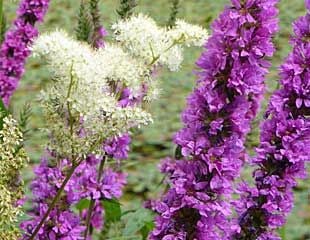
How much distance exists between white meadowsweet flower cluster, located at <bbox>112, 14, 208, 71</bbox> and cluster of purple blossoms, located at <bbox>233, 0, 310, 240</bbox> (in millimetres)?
163

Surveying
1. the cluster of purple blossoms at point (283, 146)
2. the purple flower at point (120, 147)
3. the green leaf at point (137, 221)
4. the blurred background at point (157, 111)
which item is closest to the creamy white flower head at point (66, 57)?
the cluster of purple blossoms at point (283, 146)

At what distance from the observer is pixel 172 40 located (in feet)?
4.55

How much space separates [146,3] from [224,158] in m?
6.74

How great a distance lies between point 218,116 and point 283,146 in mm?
144

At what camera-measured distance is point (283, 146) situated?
59.4 inches

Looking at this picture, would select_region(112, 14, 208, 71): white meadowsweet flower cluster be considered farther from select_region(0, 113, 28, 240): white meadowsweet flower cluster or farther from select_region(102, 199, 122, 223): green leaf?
select_region(102, 199, 122, 223): green leaf

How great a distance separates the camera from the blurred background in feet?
14.0

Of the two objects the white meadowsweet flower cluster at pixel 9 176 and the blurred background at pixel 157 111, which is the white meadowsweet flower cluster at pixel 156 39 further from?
the blurred background at pixel 157 111

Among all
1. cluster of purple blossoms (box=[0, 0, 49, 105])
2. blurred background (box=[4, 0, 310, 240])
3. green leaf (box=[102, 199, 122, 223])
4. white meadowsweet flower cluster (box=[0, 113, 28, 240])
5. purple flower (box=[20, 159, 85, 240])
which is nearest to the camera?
white meadowsweet flower cluster (box=[0, 113, 28, 240])

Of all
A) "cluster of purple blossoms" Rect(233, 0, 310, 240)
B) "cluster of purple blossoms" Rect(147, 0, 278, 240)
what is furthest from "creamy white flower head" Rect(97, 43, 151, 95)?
"cluster of purple blossoms" Rect(233, 0, 310, 240)

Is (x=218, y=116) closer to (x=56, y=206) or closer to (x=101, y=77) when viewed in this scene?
(x=101, y=77)

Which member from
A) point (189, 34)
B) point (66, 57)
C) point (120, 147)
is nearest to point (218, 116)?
point (189, 34)

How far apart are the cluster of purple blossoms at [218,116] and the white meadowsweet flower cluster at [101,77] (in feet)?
0.17

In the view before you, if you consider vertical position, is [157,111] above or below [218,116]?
above
